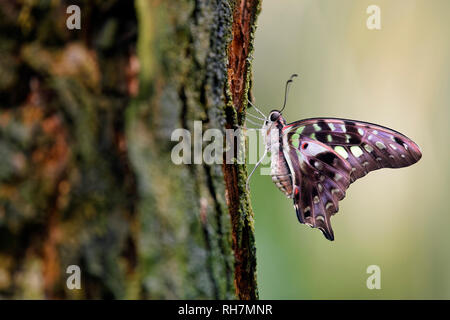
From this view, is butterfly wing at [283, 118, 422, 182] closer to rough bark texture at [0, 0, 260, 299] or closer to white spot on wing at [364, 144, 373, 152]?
white spot on wing at [364, 144, 373, 152]

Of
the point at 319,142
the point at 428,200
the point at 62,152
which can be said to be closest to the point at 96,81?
the point at 62,152

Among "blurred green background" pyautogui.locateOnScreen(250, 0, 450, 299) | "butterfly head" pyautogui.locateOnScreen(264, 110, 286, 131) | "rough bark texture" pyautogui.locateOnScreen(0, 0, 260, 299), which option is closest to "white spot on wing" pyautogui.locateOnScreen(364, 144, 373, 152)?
"butterfly head" pyautogui.locateOnScreen(264, 110, 286, 131)

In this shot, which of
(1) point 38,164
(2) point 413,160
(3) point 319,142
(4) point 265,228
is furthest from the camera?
(4) point 265,228

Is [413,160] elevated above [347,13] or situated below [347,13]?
below
